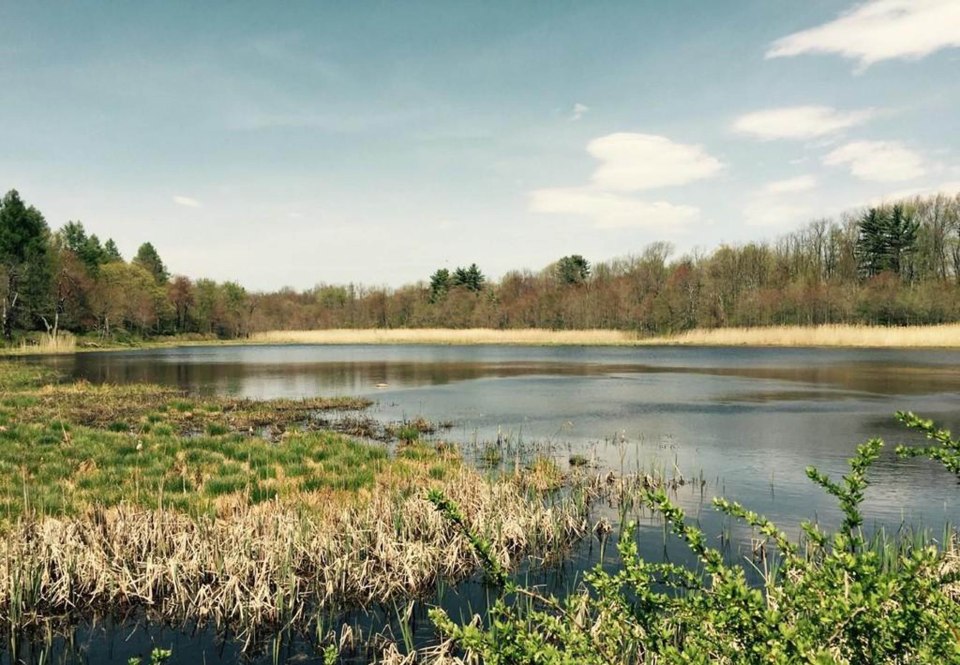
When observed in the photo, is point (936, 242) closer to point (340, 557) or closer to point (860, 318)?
point (860, 318)

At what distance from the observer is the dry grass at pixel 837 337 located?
1950 inches

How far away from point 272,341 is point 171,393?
67727mm

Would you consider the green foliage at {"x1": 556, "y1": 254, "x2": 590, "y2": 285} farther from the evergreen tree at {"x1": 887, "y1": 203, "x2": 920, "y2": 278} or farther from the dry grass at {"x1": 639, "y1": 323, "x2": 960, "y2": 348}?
the evergreen tree at {"x1": 887, "y1": 203, "x2": 920, "y2": 278}

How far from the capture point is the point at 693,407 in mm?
24047

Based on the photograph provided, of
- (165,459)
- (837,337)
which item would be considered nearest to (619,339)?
(837,337)

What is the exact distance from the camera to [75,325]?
75125mm

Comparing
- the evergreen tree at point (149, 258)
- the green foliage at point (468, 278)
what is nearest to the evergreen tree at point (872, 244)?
the green foliage at point (468, 278)

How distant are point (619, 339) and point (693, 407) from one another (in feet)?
165

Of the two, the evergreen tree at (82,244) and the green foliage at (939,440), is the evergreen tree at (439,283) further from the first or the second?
the green foliage at (939,440)

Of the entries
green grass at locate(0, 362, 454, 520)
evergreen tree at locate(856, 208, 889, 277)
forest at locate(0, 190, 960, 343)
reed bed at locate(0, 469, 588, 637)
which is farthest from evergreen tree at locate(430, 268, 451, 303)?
reed bed at locate(0, 469, 588, 637)

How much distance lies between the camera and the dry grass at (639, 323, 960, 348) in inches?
1950

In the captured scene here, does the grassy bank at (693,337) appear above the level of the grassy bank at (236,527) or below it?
above

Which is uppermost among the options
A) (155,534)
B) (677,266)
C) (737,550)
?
(677,266)

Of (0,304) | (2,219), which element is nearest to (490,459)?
(0,304)
